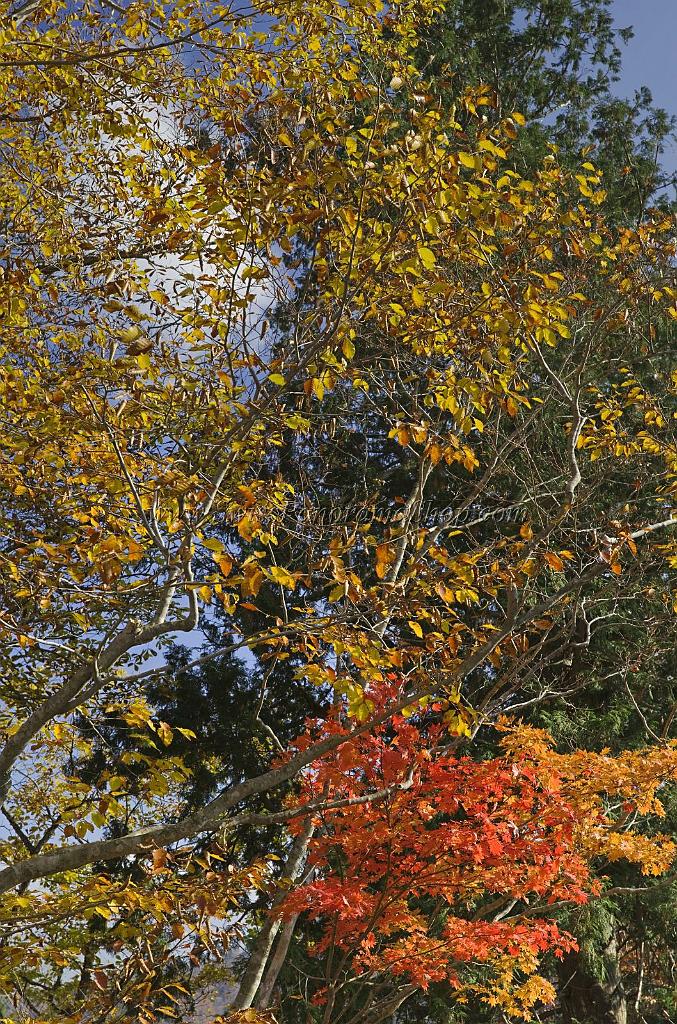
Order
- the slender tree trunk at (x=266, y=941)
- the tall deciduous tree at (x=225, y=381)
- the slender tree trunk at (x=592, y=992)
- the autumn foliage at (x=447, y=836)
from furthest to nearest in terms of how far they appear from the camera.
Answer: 1. the slender tree trunk at (x=592, y=992)
2. the autumn foliage at (x=447, y=836)
3. the slender tree trunk at (x=266, y=941)
4. the tall deciduous tree at (x=225, y=381)

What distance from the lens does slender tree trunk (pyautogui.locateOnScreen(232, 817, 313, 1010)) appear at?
201 inches

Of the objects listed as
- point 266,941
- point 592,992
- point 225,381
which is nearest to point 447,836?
point 266,941

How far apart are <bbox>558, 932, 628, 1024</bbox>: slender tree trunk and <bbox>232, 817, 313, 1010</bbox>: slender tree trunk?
4565mm

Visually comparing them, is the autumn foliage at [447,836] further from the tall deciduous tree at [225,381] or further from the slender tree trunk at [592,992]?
the slender tree trunk at [592,992]

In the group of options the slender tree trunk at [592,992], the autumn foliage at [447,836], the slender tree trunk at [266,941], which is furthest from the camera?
the slender tree trunk at [592,992]

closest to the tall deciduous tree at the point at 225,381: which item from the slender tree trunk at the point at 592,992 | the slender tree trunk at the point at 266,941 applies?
the slender tree trunk at the point at 266,941

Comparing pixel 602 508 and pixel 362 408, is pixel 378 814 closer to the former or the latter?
pixel 362 408

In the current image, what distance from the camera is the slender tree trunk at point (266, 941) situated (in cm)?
511

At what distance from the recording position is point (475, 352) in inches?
203

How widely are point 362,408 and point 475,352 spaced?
4.24 meters

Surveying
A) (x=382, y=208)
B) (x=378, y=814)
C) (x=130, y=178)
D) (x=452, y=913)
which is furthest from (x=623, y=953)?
(x=130, y=178)

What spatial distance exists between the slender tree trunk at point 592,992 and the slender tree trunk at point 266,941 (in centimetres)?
456

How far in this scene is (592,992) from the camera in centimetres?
934

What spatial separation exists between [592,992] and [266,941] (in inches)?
237
